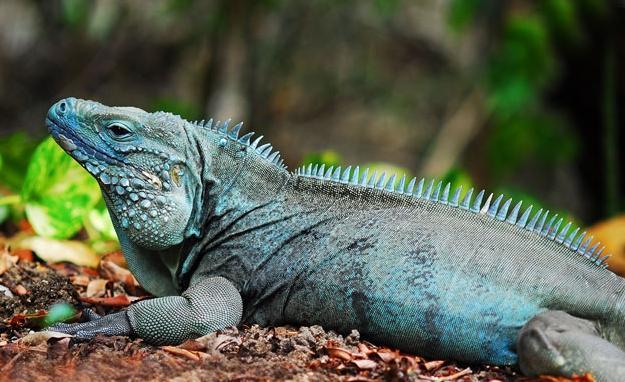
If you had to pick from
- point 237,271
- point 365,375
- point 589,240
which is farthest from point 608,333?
point 237,271

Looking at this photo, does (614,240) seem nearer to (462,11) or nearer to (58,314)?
(462,11)

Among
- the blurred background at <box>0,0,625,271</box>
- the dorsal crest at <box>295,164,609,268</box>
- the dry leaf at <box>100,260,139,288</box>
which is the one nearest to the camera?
the dorsal crest at <box>295,164,609,268</box>

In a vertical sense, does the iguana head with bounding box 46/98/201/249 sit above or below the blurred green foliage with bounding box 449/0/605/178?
below

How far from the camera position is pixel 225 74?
1223 cm

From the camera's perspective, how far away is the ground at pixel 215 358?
3705mm

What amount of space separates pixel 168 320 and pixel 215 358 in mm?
410

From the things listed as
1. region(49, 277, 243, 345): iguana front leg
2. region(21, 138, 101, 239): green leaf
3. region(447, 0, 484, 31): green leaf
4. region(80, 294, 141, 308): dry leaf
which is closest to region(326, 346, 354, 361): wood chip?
region(49, 277, 243, 345): iguana front leg

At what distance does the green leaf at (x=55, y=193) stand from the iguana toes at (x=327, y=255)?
1.51m

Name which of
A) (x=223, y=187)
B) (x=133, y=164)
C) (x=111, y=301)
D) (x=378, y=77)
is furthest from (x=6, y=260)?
(x=378, y=77)

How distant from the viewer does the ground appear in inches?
146

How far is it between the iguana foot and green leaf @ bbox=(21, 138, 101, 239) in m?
1.91

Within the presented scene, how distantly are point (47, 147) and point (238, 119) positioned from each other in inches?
246

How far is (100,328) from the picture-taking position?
13.9ft

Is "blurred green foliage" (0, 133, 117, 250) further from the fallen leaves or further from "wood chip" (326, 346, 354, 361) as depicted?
the fallen leaves
